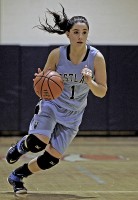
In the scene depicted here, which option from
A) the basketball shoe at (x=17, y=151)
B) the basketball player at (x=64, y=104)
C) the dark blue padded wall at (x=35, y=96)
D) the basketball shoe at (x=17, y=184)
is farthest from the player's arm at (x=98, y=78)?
the dark blue padded wall at (x=35, y=96)

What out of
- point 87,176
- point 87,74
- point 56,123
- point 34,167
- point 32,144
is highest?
point 87,74

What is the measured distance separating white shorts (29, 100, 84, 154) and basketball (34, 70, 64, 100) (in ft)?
0.96

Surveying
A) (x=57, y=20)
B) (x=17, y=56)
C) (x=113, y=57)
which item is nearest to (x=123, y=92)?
(x=113, y=57)

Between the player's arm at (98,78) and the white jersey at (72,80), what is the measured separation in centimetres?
6

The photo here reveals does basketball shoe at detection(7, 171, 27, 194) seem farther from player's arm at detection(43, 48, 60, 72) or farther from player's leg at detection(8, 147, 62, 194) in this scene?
Answer: player's arm at detection(43, 48, 60, 72)

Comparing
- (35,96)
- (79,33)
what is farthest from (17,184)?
(35,96)

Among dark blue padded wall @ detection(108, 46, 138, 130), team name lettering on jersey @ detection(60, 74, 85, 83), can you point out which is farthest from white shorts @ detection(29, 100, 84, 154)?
dark blue padded wall @ detection(108, 46, 138, 130)

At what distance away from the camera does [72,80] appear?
17.5ft

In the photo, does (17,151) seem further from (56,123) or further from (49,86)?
(49,86)

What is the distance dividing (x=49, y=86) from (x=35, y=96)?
313 inches

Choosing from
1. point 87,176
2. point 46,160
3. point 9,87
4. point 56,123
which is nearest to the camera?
point 46,160

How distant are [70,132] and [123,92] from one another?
796 cm

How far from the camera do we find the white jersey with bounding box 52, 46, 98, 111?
5.32 m

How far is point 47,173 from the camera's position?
23.3ft
